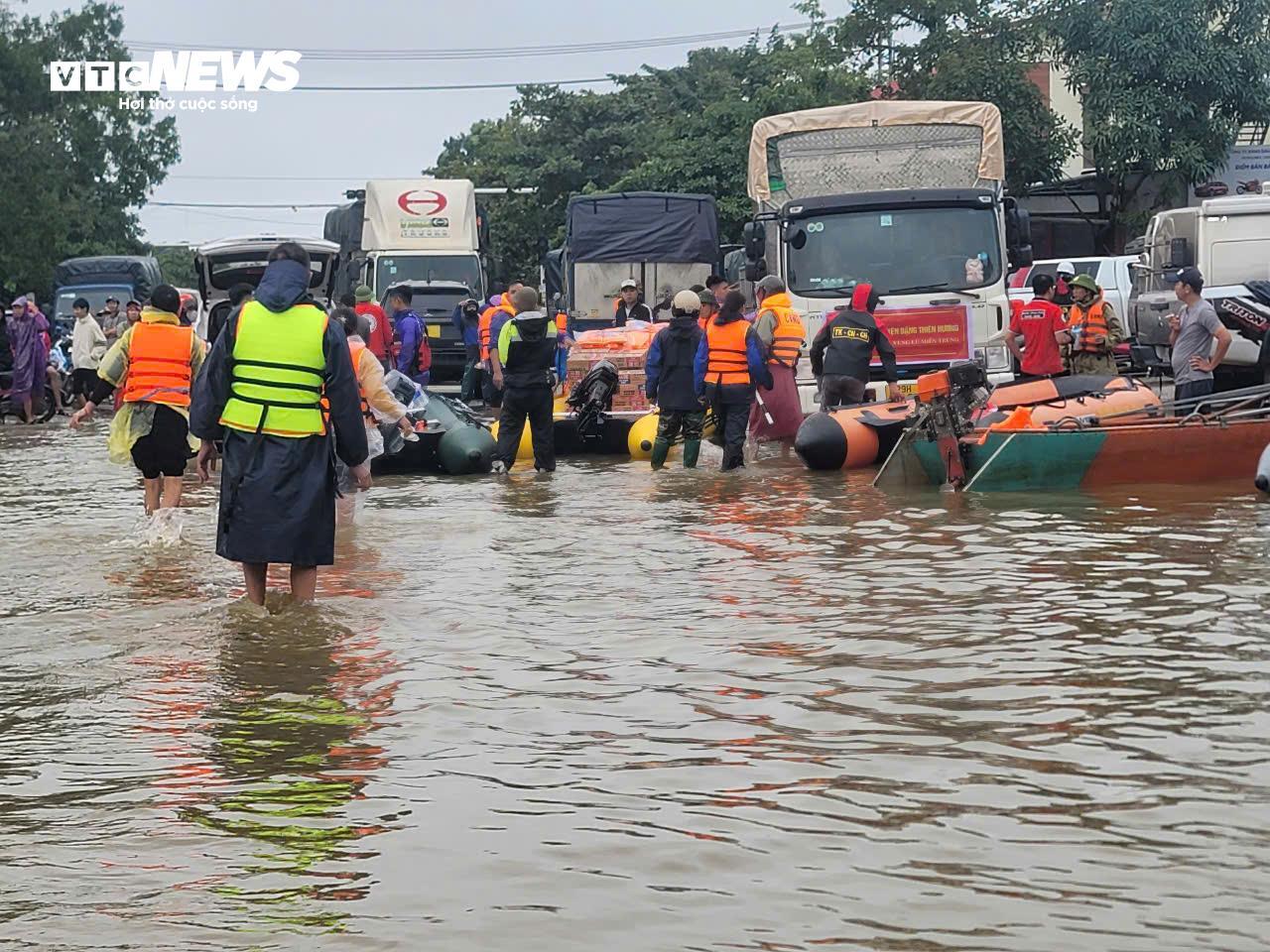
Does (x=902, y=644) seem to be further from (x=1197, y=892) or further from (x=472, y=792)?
(x=1197, y=892)

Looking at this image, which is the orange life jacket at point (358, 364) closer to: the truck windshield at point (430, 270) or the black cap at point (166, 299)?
the black cap at point (166, 299)

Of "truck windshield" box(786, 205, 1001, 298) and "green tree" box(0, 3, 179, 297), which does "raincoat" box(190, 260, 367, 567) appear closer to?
"truck windshield" box(786, 205, 1001, 298)

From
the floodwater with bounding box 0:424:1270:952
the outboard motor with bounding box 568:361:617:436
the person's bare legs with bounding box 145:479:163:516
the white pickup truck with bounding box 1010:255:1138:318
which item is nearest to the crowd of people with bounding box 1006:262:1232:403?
the outboard motor with bounding box 568:361:617:436

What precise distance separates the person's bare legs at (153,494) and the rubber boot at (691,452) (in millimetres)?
5649

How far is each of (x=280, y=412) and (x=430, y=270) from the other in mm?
26342

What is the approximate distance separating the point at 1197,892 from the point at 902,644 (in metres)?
3.52

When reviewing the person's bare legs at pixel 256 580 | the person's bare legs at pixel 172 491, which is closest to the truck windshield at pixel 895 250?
the person's bare legs at pixel 172 491

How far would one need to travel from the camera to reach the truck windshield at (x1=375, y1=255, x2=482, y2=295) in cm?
3478

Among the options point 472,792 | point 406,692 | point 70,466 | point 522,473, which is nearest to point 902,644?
point 406,692

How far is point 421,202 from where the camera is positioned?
35250 mm

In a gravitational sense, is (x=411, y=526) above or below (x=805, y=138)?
below

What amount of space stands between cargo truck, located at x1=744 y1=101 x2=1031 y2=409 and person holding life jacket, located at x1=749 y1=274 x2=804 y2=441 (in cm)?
57

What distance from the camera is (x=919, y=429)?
14859mm

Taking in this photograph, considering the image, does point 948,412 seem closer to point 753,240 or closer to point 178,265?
point 753,240
